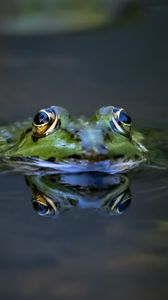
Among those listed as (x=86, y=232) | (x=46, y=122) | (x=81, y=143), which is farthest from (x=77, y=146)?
(x=86, y=232)

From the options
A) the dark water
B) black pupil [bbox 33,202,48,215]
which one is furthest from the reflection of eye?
black pupil [bbox 33,202,48,215]

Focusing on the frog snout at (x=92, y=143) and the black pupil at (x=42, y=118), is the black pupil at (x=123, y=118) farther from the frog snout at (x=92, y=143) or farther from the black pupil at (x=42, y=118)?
the black pupil at (x=42, y=118)

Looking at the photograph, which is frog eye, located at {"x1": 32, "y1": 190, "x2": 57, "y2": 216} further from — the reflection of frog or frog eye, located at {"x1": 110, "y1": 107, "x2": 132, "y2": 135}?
frog eye, located at {"x1": 110, "y1": 107, "x2": 132, "y2": 135}
